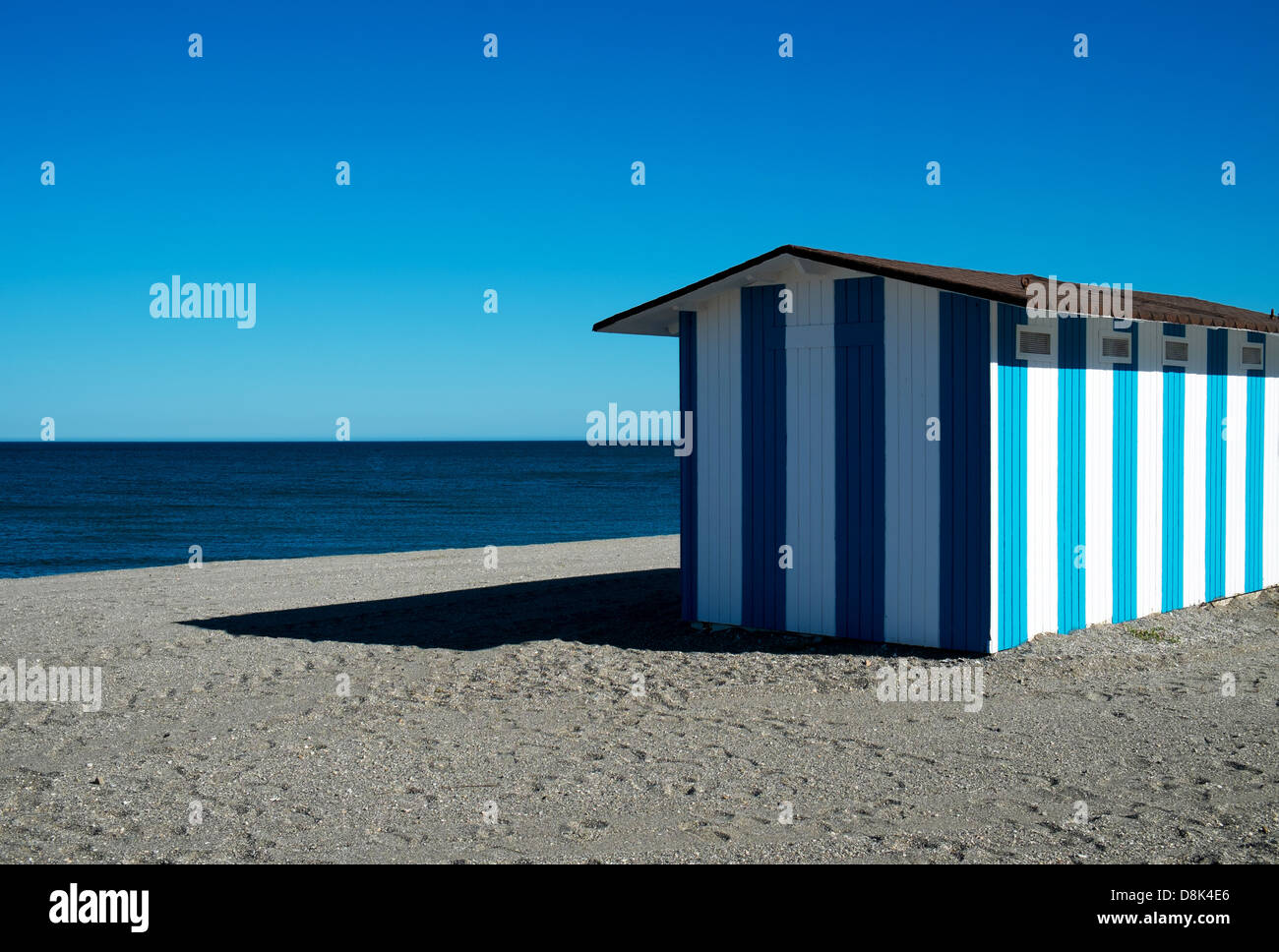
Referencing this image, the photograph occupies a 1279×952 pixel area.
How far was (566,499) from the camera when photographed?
57.9 metres

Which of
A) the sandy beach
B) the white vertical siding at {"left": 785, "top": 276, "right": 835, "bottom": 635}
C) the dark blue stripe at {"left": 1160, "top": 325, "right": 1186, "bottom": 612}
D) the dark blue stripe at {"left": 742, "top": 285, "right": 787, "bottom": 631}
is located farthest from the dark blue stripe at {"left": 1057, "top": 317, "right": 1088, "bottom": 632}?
the dark blue stripe at {"left": 742, "top": 285, "right": 787, "bottom": 631}

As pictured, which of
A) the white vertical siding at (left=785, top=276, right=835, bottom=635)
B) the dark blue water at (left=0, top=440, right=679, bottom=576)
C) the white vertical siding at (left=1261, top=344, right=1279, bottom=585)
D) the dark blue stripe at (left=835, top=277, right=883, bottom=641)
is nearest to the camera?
the dark blue stripe at (left=835, top=277, right=883, bottom=641)

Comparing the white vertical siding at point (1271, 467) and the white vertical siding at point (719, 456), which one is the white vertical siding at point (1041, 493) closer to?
the white vertical siding at point (719, 456)

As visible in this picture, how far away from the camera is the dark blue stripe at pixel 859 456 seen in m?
9.54

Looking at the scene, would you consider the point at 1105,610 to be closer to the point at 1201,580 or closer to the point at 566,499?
the point at 1201,580

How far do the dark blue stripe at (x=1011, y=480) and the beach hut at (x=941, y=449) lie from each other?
23 mm

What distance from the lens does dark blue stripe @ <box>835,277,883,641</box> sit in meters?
9.54

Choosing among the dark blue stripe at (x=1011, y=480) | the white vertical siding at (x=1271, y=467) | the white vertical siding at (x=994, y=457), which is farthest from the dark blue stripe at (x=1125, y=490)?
the white vertical siding at (x=1271, y=467)

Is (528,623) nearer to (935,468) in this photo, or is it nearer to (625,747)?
(935,468)

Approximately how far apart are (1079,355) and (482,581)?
9164mm

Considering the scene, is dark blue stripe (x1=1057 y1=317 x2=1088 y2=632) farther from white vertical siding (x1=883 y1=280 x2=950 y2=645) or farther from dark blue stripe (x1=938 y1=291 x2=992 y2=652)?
white vertical siding (x1=883 y1=280 x2=950 y2=645)

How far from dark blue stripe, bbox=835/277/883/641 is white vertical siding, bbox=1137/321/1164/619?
2.91m

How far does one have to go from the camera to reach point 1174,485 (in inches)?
432
